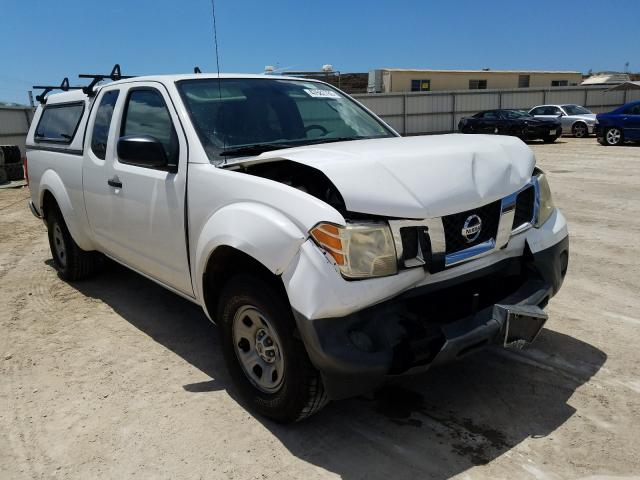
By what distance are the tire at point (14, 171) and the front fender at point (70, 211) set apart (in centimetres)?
1244

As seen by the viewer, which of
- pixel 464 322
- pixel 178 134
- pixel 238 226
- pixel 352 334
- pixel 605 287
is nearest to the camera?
pixel 352 334

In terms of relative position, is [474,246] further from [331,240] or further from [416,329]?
[331,240]

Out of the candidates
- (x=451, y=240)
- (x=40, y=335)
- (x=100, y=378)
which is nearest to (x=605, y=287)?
(x=451, y=240)

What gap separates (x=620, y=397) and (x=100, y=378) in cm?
325

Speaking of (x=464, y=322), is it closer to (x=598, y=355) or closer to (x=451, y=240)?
(x=451, y=240)

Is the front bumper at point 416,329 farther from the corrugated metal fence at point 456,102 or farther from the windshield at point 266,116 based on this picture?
the corrugated metal fence at point 456,102

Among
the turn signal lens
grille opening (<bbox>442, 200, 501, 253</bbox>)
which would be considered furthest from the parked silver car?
the turn signal lens

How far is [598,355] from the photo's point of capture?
379 centimetres

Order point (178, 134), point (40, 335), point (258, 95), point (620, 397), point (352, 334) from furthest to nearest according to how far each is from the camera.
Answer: point (40, 335)
point (258, 95)
point (178, 134)
point (620, 397)
point (352, 334)

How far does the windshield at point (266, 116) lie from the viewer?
12.1 feet

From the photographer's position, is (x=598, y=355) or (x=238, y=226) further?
(x=598, y=355)

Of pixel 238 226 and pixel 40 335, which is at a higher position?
pixel 238 226

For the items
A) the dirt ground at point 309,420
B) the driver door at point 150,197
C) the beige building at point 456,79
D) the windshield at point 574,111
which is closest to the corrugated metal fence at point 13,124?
the dirt ground at point 309,420

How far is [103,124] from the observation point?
15.5ft
